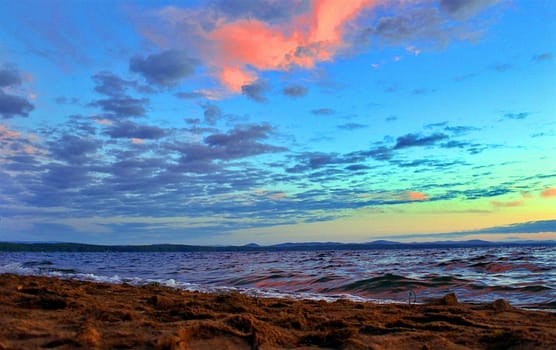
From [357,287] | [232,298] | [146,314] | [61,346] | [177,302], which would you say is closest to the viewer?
[61,346]

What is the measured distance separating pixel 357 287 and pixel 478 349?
39.9 ft

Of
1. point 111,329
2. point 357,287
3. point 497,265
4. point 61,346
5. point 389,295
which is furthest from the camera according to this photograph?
point 497,265

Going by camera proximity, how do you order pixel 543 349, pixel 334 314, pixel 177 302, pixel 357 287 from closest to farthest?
1. pixel 543 349
2. pixel 334 314
3. pixel 177 302
4. pixel 357 287

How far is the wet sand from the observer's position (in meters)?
5.74

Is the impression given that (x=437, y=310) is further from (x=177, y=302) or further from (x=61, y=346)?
(x=61, y=346)

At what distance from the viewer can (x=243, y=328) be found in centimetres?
655

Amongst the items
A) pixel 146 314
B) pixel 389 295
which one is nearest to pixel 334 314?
pixel 146 314

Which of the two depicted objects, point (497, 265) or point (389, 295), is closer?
point (389, 295)

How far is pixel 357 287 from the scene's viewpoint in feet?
58.5

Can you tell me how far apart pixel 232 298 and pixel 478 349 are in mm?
6310

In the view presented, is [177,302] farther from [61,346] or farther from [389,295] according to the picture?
[389,295]

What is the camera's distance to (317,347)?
19.3ft

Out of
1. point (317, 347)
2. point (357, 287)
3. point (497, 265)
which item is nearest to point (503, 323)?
point (317, 347)

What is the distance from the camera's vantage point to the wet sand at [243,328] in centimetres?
574
